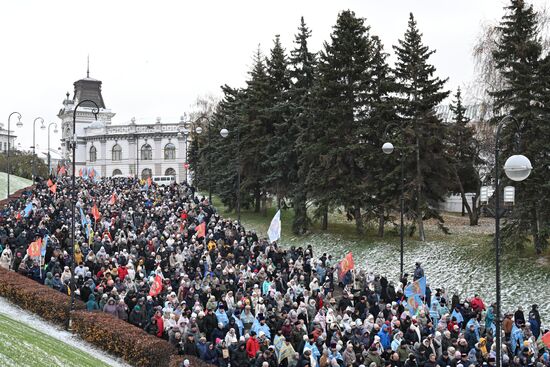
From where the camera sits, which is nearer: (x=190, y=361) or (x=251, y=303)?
(x=190, y=361)

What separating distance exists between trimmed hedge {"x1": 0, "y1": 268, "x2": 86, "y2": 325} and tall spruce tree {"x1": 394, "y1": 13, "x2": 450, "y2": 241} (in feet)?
60.4

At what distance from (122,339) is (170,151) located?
8714 cm

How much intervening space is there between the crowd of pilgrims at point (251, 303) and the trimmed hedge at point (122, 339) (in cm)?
39

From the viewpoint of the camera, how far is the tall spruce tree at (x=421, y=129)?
1284 inches

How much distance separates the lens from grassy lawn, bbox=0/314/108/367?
1257 centimetres

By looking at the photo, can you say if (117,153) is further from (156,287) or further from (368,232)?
(156,287)

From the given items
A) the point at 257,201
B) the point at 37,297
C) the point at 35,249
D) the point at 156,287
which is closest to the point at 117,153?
the point at 257,201

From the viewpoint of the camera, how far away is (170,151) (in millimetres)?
102000

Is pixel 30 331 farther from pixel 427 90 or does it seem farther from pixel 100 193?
pixel 100 193

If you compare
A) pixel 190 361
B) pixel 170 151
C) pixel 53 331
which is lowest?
pixel 53 331

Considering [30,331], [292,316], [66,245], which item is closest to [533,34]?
[292,316]

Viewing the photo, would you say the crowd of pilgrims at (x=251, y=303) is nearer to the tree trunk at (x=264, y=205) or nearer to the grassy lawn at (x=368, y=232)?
the grassy lawn at (x=368, y=232)

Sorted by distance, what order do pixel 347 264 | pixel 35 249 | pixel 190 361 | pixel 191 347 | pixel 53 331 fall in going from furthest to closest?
pixel 347 264
pixel 35 249
pixel 53 331
pixel 191 347
pixel 190 361

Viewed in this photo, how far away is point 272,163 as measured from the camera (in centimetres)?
3978
